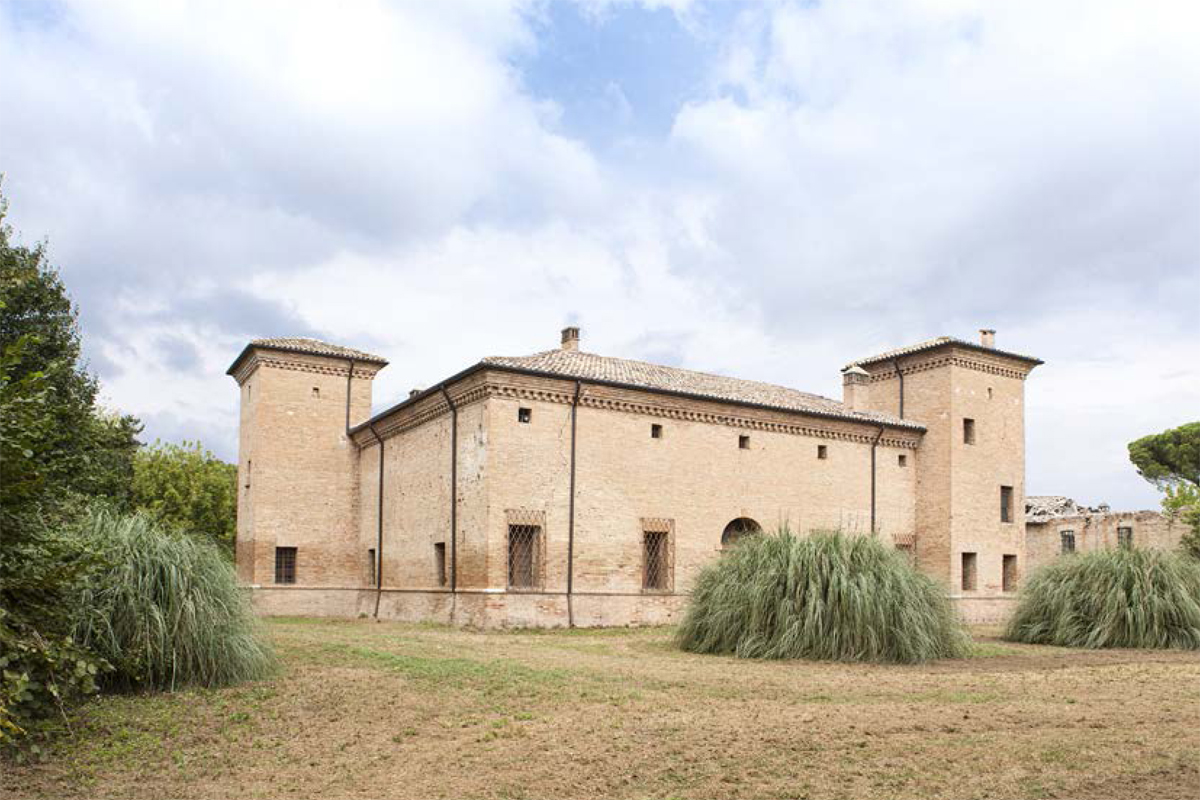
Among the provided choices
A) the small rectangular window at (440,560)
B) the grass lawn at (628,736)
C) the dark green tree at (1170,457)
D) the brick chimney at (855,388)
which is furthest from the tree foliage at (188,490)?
the dark green tree at (1170,457)

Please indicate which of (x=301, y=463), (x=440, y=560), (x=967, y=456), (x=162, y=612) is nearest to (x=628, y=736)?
(x=162, y=612)

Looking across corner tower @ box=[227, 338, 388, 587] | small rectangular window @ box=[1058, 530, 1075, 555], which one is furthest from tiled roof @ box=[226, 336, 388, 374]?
small rectangular window @ box=[1058, 530, 1075, 555]

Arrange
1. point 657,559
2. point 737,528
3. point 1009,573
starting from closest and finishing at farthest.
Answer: point 657,559 → point 737,528 → point 1009,573

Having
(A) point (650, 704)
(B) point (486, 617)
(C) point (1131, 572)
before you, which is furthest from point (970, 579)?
(A) point (650, 704)

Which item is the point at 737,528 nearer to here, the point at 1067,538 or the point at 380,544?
the point at 380,544

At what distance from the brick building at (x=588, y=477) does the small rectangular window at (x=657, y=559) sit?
0.05m

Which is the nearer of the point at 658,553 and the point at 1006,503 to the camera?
the point at 658,553

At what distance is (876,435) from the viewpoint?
27.5 metres

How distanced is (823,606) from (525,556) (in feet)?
31.0

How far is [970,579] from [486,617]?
584 inches

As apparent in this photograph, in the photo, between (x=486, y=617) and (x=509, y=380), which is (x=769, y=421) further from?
(x=486, y=617)

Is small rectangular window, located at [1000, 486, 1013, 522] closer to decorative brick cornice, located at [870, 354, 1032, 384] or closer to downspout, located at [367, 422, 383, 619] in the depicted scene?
decorative brick cornice, located at [870, 354, 1032, 384]

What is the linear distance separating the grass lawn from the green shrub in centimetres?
465

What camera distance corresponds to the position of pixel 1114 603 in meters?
16.6
